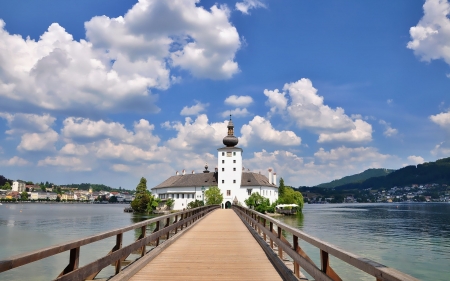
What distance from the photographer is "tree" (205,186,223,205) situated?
86.4 m

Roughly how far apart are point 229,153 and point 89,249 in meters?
66.5

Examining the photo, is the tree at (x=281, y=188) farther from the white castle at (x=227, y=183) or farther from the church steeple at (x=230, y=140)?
the church steeple at (x=230, y=140)

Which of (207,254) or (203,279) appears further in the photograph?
(207,254)

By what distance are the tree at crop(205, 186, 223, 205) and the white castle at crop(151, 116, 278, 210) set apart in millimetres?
1570

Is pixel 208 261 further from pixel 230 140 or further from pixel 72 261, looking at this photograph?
pixel 230 140

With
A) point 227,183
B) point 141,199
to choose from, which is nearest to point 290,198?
point 227,183

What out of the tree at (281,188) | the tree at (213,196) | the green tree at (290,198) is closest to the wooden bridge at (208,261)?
the tree at (213,196)

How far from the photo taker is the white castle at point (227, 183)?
93375 millimetres

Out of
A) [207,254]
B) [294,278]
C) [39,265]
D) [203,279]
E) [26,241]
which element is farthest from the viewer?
[26,241]

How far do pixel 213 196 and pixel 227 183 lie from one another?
790cm

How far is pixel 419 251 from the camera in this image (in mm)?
31859

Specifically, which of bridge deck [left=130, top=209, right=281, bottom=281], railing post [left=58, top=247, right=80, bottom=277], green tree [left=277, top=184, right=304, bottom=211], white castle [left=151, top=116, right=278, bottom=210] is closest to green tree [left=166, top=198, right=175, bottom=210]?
white castle [left=151, top=116, right=278, bottom=210]

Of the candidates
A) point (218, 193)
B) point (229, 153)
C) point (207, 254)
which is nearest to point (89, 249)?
point (207, 254)

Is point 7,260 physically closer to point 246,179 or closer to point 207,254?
point 207,254
